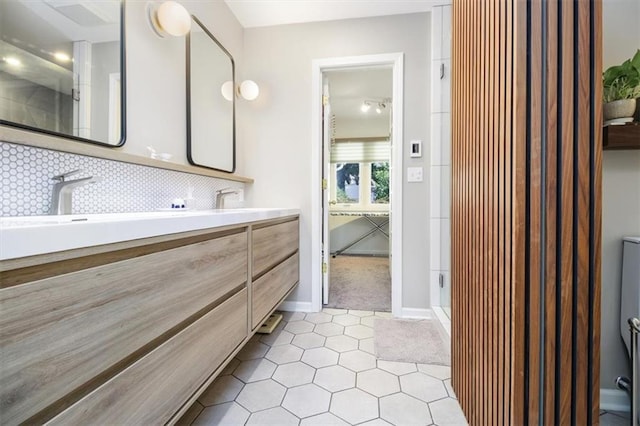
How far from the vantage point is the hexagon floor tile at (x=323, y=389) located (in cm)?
112

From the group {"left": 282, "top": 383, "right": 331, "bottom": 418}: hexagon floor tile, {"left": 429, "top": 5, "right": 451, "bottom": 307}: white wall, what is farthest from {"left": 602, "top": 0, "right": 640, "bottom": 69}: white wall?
{"left": 282, "top": 383, "right": 331, "bottom": 418}: hexagon floor tile

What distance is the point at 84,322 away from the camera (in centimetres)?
54

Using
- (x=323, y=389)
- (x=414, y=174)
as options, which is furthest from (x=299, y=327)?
(x=414, y=174)

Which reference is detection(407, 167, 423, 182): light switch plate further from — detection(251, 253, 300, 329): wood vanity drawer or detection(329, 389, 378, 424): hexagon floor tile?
detection(329, 389, 378, 424): hexagon floor tile

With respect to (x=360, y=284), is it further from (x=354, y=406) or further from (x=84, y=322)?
(x=84, y=322)

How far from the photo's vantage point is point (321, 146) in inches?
87.8

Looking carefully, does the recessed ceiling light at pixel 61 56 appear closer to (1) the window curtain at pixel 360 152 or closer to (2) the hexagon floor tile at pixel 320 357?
(2) the hexagon floor tile at pixel 320 357

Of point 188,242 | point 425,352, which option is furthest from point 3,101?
point 425,352

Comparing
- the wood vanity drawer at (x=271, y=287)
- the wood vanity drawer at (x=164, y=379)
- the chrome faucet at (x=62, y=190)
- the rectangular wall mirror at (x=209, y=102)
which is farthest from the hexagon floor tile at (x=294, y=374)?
the rectangular wall mirror at (x=209, y=102)

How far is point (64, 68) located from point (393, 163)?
1944 millimetres

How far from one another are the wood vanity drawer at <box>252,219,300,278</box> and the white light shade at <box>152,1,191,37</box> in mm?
1084

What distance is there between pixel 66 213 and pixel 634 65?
6.92 feet

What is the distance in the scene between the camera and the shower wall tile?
0.82 meters

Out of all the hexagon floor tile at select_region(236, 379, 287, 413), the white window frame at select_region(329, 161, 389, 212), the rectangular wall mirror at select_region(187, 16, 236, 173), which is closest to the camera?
the hexagon floor tile at select_region(236, 379, 287, 413)
